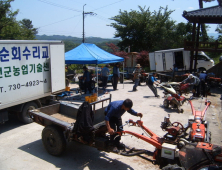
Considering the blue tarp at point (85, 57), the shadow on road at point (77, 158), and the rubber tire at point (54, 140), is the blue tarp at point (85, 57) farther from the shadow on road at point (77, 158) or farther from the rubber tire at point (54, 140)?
the rubber tire at point (54, 140)

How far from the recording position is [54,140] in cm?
521

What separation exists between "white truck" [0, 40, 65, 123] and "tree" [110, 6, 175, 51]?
23.9 m

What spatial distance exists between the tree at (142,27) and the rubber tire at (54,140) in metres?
27.5

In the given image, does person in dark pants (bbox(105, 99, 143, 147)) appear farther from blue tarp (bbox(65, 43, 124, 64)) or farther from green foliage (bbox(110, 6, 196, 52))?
green foliage (bbox(110, 6, 196, 52))

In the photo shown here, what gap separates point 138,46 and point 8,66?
2699cm

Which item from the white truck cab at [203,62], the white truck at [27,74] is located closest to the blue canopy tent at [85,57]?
the white truck at [27,74]

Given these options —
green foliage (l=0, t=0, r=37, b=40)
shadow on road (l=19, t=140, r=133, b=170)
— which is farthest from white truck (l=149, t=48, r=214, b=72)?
green foliage (l=0, t=0, r=37, b=40)

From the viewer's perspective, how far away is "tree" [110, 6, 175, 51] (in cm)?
3080

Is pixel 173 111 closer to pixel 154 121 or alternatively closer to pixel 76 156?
pixel 154 121

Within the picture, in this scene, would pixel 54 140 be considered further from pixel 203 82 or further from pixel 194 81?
pixel 203 82

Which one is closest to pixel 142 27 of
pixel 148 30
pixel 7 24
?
pixel 148 30

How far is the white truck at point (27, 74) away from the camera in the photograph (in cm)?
661

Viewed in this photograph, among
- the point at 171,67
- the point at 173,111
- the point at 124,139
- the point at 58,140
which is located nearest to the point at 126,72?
the point at 171,67

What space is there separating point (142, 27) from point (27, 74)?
2599cm
